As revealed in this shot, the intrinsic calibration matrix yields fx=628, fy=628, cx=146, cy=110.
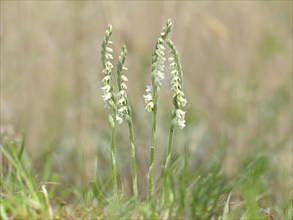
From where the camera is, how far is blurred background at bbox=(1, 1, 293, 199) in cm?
545

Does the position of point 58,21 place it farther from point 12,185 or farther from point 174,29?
point 12,185

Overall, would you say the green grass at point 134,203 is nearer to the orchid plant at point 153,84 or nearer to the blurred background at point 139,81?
the orchid plant at point 153,84

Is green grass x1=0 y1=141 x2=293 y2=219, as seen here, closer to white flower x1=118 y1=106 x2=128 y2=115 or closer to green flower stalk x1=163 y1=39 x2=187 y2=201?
green flower stalk x1=163 y1=39 x2=187 y2=201

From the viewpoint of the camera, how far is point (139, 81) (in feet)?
19.5

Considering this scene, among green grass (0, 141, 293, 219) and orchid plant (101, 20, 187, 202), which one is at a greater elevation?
orchid plant (101, 20, 187, 202)

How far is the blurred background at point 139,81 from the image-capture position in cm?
545

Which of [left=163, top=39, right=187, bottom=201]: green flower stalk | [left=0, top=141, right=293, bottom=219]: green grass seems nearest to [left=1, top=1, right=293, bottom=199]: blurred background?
[left=0, top=141, right=293, bottom=219]: green grass

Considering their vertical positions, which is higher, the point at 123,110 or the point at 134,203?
the point at 123,110

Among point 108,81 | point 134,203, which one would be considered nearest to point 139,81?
point 108,81

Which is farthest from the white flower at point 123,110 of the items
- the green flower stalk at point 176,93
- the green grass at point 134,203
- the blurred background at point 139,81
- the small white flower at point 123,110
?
the blurred background at point 139,81

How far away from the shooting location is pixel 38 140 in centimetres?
623

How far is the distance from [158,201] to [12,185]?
693mm

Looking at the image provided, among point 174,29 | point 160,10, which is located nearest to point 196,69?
point 160,10

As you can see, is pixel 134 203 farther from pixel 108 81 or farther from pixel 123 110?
pixel 108 81
